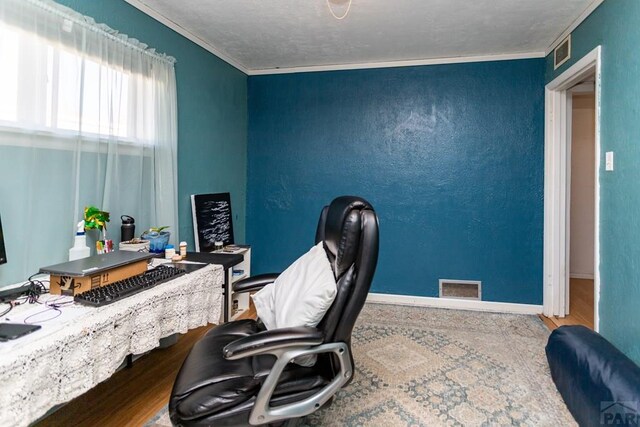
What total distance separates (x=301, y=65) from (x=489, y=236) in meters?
2.50

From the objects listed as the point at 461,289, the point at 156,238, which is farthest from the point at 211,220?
the point at 461,289

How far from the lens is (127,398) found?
199 cm

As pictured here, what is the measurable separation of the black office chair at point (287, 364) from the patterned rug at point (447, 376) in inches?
25.0

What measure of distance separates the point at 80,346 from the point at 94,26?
1.70 m

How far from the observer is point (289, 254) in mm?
3893

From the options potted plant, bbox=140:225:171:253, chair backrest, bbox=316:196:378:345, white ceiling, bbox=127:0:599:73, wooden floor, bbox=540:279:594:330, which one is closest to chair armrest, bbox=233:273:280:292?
chair backrest, bbox=316:196:378:345

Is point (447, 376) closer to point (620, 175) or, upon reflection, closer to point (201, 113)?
point (620, 175)

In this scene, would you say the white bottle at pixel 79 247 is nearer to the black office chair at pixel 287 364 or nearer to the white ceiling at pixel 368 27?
the black office chair at pixel 287 364

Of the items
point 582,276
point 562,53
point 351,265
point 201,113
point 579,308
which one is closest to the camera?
point 351,265

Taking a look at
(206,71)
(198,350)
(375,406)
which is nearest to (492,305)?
(375,406)

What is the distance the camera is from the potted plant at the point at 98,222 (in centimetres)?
193

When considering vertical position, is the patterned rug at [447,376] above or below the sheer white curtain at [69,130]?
below

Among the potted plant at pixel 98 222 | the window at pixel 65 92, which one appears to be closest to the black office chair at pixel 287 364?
the potted plant at pixel 98 222

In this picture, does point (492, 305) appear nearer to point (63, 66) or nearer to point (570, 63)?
point (570, 63)
